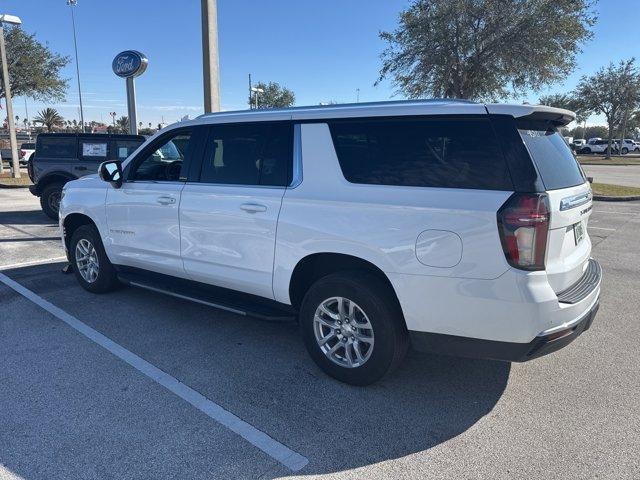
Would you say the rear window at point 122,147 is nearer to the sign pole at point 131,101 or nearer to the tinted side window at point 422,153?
the sign pole at point 131,101

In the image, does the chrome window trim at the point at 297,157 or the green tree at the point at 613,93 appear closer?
the chrome window trim at the point at 297,157

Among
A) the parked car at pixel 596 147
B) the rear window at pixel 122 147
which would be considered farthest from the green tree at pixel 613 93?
the rear window at pixel 122 147

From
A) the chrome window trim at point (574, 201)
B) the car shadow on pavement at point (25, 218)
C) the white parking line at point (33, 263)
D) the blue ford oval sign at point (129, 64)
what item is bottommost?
the white parking line at point (33, 263)

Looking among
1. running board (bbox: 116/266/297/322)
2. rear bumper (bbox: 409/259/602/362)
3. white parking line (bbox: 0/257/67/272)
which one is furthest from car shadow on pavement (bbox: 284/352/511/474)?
white parking line (bbox: 0/257/67/272)

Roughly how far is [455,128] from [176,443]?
2.49 metres

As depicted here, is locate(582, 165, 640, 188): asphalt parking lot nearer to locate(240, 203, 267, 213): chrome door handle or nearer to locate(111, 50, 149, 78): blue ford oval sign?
locate(111, 50, 149, 78): blue ford oval sign

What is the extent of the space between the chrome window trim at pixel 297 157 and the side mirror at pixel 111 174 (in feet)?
7.05

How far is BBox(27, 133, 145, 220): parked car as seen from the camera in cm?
1019

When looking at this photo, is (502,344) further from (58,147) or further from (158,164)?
(58,147)

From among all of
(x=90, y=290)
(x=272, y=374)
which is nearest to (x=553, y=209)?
(x=272, y=374)

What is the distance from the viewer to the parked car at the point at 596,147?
55750 millimetres

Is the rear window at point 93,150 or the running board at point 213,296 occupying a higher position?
the rear window at point 93,150

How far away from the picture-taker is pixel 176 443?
2.77 m

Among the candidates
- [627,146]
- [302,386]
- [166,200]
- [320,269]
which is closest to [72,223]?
[166,200]
